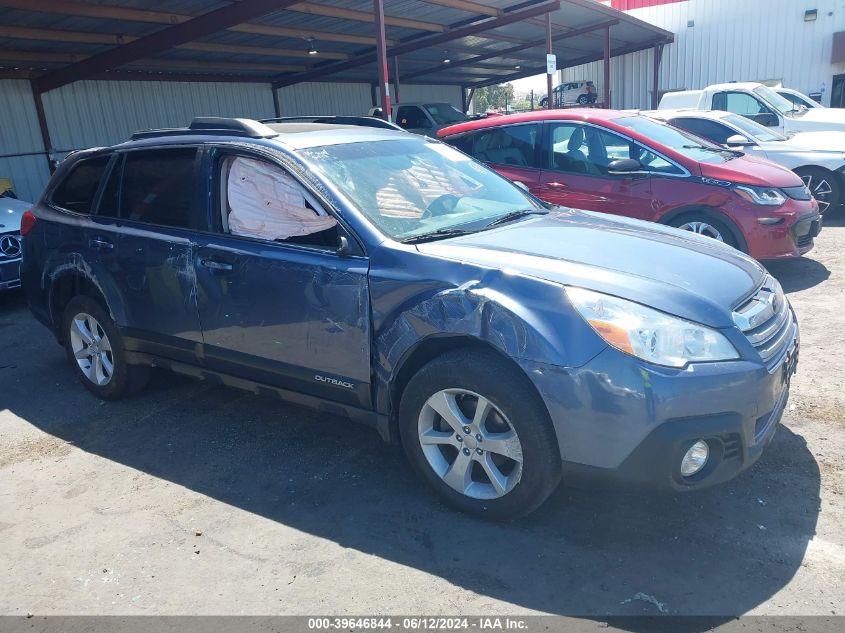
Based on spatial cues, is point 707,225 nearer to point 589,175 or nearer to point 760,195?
point 760,195

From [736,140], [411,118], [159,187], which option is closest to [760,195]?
[736,140]

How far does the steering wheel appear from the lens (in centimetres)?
380

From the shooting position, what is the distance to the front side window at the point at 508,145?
7.60 meters

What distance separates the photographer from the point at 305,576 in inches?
115

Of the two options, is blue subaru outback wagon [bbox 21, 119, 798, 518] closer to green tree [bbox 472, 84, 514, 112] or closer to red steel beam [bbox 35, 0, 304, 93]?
red steel beam [bbox 35, 0, 304, 93]

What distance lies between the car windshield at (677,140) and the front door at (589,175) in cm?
29

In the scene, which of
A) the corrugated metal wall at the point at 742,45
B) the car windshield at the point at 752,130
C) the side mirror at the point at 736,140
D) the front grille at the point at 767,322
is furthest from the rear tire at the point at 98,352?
the corrugated metal wall at the point at 742,45

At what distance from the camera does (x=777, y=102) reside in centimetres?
1222

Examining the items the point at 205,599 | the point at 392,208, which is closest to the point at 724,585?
the point at 205,599

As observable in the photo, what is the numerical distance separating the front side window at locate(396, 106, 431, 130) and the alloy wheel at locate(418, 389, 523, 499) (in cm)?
1512

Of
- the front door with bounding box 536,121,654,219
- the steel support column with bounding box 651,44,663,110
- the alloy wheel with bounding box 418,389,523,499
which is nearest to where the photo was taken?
the alloy wheel with bounding box 418,389,523,499

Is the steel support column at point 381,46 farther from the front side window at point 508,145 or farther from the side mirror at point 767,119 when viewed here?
the side mirror at point 767,119

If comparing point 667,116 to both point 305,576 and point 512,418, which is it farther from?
point 305,576

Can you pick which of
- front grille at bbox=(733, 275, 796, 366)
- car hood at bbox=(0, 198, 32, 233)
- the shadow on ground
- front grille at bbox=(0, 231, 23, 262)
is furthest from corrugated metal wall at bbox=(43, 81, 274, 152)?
front grille at bbox=(733, 275, 796, 366)
